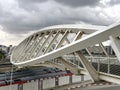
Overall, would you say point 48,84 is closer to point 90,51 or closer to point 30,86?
point 30,86

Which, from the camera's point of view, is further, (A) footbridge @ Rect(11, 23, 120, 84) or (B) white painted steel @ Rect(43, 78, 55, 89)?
(B) white painted steel @ Rect(43, 78, 55, 89)

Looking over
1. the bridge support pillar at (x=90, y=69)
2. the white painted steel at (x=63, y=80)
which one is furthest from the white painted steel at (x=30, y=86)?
the bridge support pillar at (x=90, y=69)

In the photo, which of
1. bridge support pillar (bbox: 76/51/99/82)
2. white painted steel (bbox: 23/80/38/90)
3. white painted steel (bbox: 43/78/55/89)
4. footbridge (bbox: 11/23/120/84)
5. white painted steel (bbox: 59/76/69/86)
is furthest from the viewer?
white painted steel (bbox: 59/76/69/86)

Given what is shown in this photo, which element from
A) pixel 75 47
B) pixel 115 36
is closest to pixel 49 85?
pixel 75 47

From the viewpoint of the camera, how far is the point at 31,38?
41.6 meters

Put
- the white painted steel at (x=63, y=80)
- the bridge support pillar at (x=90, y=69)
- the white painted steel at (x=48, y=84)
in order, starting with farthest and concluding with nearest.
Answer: the white painted steel at (x=63, y=80) → the white painted steel at (x=48, y=84) → the bridge support pillar at (x=90, y=69)

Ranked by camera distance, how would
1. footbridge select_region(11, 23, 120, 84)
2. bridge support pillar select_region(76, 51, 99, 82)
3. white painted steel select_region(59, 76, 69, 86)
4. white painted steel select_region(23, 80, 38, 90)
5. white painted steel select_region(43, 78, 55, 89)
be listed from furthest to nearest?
white painted steel select_region(59, 76, 69, 86) < white painted steel select_region(43, 78, 55, 89) < white painted steel select_region(23, 80, 38, 90) < bridge support pillar select_region(76, 51, 99, 82) < footbridge select_region(11, 23, 120, 84)

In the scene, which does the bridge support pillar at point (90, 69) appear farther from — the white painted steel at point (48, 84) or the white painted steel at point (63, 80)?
the white painted steel at point (63, 80)

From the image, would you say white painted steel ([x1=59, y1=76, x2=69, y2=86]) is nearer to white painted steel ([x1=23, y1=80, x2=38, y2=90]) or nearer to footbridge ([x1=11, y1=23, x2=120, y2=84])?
white painted steel ([x1=23, y1=80, x2=38, y2=90])

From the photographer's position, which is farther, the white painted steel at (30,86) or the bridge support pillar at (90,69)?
the white painted steel at (30,86)

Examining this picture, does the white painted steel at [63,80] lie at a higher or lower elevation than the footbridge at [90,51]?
lower

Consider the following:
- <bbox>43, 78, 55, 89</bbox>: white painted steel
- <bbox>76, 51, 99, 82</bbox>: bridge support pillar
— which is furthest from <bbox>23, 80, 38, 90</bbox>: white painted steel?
<bbox>76, 51, 99, 82</bbox>: bridge support pillar

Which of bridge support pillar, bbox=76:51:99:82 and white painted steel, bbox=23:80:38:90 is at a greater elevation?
bridge support pillar, bbox=76:51:99:82

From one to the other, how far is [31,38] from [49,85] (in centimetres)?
1032
